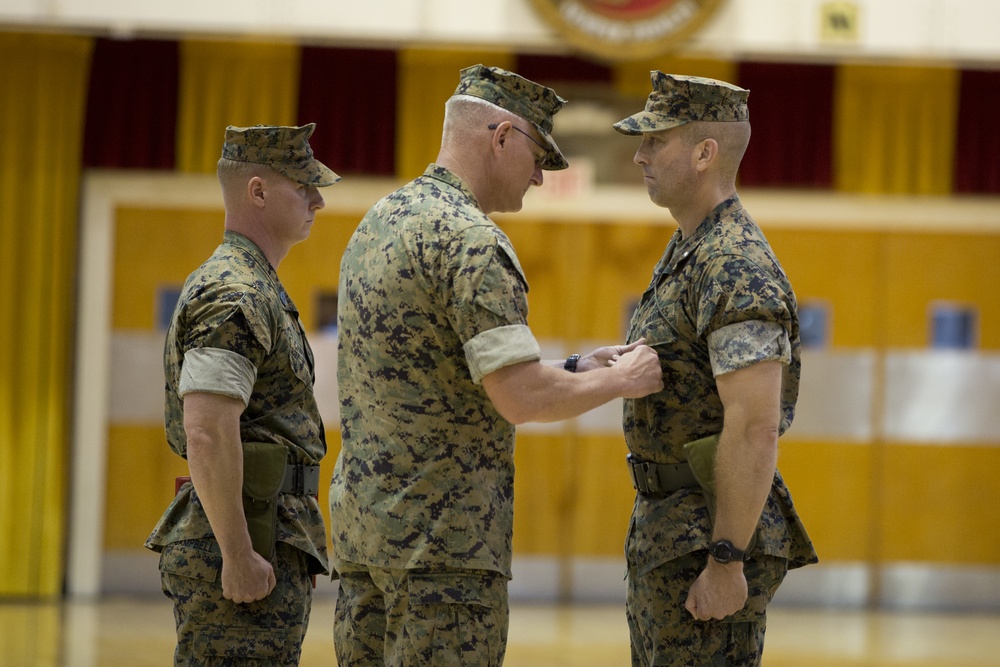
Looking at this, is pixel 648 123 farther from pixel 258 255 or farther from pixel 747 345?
pixel 258 255

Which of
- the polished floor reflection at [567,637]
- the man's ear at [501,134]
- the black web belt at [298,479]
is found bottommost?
the polished floor reflection at [567,637]

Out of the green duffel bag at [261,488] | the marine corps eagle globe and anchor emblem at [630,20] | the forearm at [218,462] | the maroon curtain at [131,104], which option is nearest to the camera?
the forearm at [218,462]

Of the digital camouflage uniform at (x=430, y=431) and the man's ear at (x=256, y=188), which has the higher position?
the man's ear at (x=256, y=188)

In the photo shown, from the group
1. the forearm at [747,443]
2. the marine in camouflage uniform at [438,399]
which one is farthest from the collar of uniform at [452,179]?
the forearm at [747,443]

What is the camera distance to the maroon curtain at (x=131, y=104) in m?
6.17

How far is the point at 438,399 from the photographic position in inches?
83.4

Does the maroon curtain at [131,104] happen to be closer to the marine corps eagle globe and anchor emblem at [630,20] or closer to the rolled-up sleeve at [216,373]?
the marine corps eagle globe and anchor emblem at [630,20]

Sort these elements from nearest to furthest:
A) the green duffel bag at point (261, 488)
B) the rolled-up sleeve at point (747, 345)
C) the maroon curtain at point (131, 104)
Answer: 1. the rolled-up sleeve at point (747, 345)
2. the green duffel bag at point (261, 488)
3. the maroon curtain at point (131, 104)

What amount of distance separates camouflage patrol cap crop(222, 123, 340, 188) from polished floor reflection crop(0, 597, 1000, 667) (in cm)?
266

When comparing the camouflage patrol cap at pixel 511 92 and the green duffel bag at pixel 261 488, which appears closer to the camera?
the camouflage patrol cap at pixel 511 92

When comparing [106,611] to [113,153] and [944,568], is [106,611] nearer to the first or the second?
[113,153]

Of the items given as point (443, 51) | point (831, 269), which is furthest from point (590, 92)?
point (831, 269)

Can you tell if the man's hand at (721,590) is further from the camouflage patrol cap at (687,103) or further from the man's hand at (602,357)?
the camouflage patrol cap at (687,103)

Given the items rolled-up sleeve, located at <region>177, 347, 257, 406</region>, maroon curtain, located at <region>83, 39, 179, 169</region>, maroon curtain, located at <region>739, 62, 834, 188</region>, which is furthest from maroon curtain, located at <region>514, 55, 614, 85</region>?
rolled-up sleeve, located at <region>177, 347, 257, 406</region>
